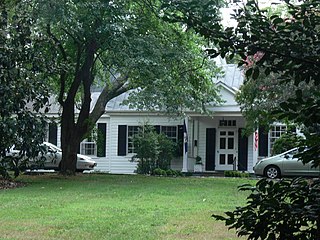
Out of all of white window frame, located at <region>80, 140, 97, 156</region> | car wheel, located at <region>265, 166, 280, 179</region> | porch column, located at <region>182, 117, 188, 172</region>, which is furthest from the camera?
white window frame, located at <region>80, 140, 97, 156</region>

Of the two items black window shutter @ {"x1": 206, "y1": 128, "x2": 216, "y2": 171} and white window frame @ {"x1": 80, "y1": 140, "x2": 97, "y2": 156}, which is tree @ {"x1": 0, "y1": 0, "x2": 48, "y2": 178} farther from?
white window frame @ {"x1": 80, "y1": 140, "x2": 97, "y2": 156}

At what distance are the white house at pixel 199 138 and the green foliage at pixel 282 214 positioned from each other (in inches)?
951

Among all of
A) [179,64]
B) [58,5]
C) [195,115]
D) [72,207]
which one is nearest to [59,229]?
[72,207]

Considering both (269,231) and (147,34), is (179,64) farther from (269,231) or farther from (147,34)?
(269,231)

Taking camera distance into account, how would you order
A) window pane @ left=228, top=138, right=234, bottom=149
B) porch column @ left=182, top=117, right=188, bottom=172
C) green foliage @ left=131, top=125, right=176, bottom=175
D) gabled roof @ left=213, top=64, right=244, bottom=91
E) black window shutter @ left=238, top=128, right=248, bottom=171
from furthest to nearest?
Result: gabled roof @ left=213, top=64, right=244, bottom=91 < window pane @ left=228, top=138, right=234, bottom=149 < black window shutter @ left=238, top=128, right=248, bottom=171 < porch column @ left=182, top=117, right=188, bottom=172 < green foliage @ left=131, top=125, right=176, bottom=175

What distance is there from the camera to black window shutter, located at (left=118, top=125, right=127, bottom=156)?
2950 centimetres

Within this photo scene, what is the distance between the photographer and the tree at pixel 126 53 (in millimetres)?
16234

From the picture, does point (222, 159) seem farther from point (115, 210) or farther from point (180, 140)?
point (115, 210)

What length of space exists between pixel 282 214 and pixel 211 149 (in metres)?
26.0

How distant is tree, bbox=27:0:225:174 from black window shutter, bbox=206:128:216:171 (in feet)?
22.0

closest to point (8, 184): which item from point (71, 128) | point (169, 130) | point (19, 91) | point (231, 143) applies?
point (71, 128)

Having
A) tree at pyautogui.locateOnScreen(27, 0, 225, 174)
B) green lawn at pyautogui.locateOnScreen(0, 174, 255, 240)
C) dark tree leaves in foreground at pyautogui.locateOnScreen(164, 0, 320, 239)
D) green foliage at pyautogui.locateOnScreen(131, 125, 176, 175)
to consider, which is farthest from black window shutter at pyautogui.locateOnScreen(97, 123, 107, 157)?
dark tree leaves in foreground at pyautogui.locateOnScreen(164, 0, 320, 239)

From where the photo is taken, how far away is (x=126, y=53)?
17109mm

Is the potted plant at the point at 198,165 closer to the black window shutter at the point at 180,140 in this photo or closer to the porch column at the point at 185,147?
the porch column at the point at 185,147
